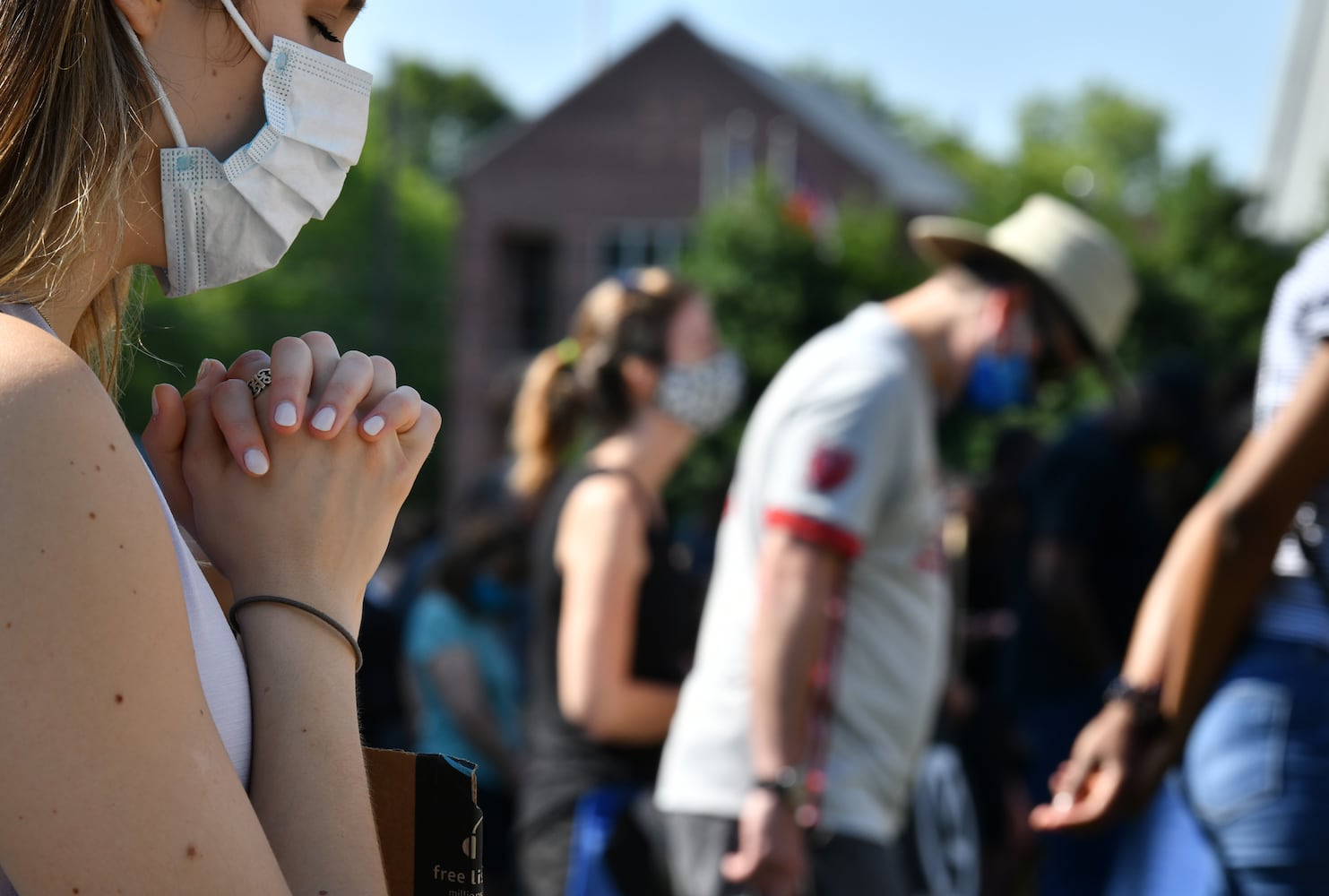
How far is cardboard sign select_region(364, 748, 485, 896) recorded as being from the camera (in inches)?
50.1

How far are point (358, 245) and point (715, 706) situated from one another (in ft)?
199

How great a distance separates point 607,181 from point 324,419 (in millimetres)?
34614

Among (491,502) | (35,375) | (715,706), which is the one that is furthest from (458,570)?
(35,375)

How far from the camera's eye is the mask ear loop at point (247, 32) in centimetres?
127

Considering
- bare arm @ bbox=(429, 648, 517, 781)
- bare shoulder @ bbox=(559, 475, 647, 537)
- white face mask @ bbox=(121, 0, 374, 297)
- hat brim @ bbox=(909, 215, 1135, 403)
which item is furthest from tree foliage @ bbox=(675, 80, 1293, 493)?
white face mask @ bbox=(121, 0, 374, 297)

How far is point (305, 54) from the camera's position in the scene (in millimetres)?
1380

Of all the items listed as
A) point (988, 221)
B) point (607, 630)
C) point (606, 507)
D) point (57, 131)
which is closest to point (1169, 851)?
point (607, 630)

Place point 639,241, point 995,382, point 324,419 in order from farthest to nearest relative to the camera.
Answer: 1. point 639,241
2. point 995,382
3. point 324,419

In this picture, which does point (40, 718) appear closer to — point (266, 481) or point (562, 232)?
point (266, 481)

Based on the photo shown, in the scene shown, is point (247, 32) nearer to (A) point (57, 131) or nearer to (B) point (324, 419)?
(A) point (57, 131)

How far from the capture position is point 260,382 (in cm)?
130

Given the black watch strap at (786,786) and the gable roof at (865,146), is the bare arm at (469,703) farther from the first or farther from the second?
the gable roof at (865,146)

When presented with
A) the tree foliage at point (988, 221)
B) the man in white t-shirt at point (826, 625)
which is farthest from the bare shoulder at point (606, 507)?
the tree foliage at point (988, 221)

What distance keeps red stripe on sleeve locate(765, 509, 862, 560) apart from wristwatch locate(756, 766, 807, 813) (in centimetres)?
45
